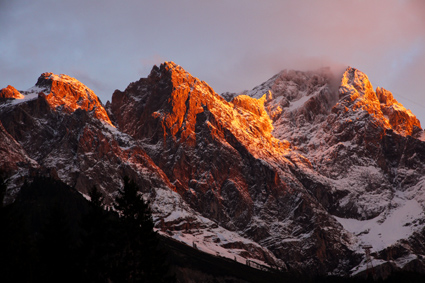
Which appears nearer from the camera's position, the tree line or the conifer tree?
the tree line

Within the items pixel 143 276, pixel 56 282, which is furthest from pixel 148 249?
pixel 56 282

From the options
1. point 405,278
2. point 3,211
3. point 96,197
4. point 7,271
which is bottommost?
point 7,271

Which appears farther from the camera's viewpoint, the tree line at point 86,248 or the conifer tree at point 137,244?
the conifer tree at point 137,244

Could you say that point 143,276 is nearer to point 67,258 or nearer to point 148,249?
point 148,249

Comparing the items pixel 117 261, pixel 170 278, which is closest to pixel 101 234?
pixel 117 261

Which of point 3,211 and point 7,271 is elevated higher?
point 3,211

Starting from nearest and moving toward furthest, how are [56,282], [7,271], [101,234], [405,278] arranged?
[7,271], [56,282], [101,234], [405,278]

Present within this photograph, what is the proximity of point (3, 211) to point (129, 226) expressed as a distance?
17.0m

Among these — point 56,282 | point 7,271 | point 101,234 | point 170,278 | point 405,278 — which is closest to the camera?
point 7,271

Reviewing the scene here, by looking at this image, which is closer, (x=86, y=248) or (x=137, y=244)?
(x=86, y=248)

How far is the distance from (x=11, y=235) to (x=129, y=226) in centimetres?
1645

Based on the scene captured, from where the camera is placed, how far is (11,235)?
2312 inches

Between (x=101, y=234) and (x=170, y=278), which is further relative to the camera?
(x=170, y=278)

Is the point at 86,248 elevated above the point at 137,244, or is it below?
below
